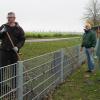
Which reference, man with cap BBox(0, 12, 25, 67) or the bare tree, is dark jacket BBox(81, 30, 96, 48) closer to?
man with cap BBox(0, 12, 25, 67)

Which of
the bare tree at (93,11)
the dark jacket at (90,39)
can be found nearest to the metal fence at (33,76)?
the dark jacket at (90,39)

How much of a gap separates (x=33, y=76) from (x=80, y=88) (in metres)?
3.40

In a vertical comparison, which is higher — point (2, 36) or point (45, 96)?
point (2, 36)

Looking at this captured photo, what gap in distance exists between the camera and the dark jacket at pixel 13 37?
10.1 metres

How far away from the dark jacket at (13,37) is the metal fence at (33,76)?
0.71 metres

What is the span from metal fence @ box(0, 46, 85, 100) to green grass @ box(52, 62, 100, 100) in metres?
0.24

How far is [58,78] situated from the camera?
40.4 feet

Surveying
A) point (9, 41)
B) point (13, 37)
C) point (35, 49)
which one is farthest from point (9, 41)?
point (35, 49)

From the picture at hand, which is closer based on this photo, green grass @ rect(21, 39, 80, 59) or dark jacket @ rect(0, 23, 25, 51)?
dark jacket @ rect(0, 23, 25, 51)

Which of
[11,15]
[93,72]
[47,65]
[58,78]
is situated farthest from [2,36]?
[93,72]

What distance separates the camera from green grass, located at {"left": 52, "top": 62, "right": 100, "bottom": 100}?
1086cm

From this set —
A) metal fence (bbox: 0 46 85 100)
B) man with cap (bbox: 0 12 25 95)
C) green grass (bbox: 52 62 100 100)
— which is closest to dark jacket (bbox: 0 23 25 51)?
man with cap (bbox: 0 12 25 95)

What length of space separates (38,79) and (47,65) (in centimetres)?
98

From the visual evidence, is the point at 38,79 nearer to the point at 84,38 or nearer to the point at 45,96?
the point at 45,96
